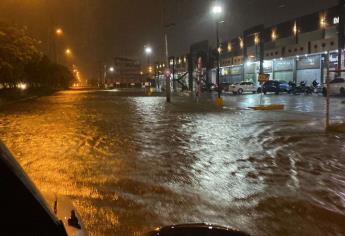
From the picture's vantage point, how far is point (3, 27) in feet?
110

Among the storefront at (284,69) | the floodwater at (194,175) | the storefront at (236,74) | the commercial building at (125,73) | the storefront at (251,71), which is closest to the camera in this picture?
the floodwater at (194,175)

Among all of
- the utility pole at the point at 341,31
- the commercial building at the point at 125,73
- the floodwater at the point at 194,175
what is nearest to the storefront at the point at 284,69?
the utility pole at the point at 341,31

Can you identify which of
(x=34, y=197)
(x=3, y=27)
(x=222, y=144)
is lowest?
(x=222, y=144)

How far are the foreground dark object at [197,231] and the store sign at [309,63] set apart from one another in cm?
5956

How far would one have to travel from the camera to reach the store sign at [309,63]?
2330 inches

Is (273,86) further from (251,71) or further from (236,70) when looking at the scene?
(236,70)

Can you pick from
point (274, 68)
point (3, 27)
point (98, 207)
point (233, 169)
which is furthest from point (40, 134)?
point (274, 68)

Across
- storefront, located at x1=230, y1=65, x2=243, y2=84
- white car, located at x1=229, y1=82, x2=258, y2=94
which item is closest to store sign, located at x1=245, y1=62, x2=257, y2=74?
storefront, located at x1=230, y1=65, x2=243, y2=84

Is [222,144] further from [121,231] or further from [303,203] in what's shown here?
[121,231]

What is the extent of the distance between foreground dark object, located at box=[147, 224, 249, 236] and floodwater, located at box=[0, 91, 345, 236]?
3.08 metres

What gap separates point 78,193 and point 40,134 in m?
8.96

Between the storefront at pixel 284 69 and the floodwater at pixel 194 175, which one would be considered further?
the storefront at pixel 284 69

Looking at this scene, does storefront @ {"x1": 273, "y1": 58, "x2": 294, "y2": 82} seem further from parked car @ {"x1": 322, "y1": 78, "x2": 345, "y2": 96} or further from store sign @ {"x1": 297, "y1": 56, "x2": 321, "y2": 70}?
parked car @ {"x1": 322, "y1": 78, "x2": 345, "y2": 96}

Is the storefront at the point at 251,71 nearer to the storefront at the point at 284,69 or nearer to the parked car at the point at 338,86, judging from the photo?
the storefront at the point at 284,69
